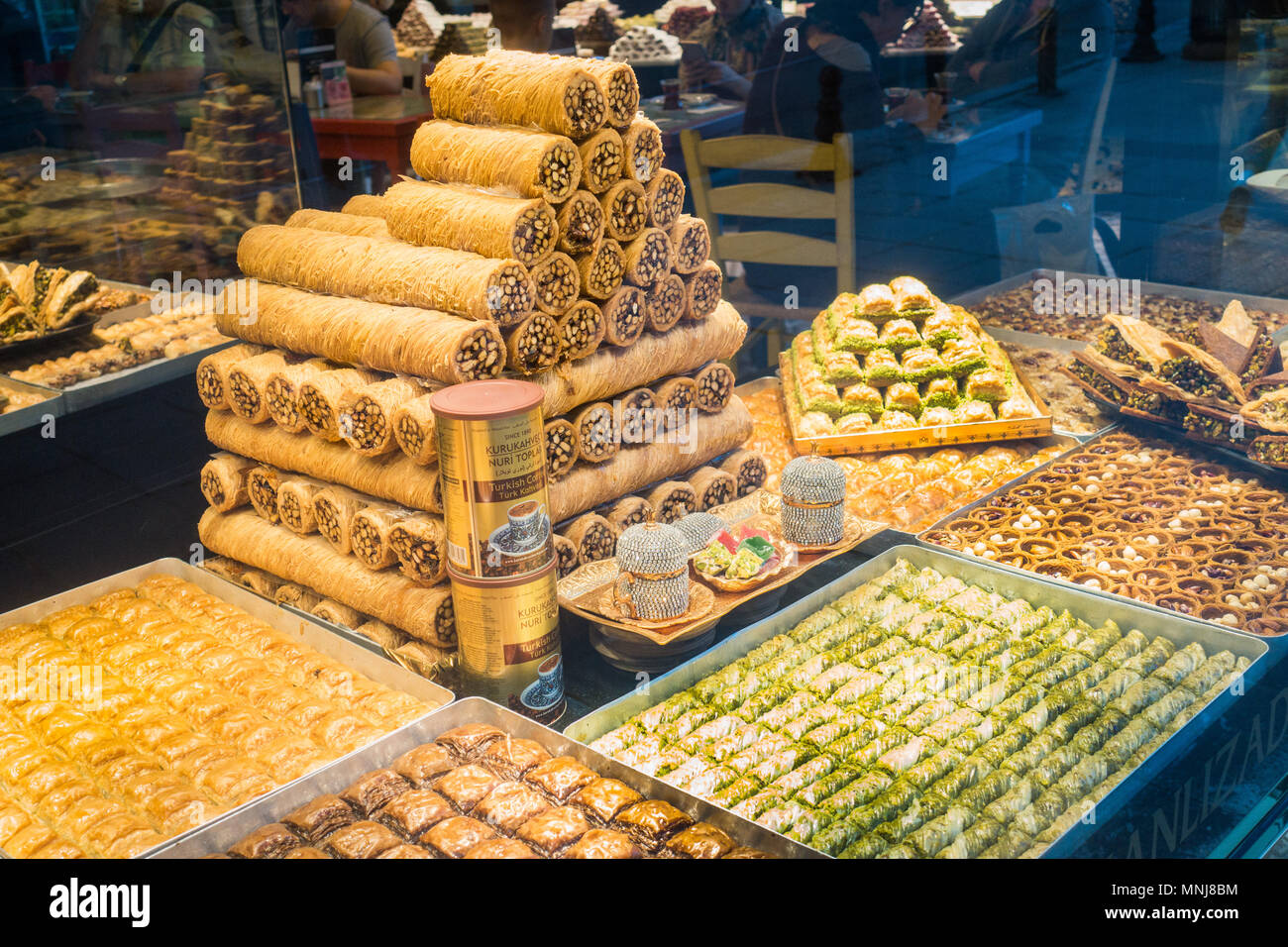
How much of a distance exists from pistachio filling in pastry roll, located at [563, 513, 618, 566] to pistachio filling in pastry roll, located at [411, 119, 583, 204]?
0.85m

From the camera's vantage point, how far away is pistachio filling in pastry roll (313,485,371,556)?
117 inches

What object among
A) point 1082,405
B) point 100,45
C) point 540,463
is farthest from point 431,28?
point 540,463

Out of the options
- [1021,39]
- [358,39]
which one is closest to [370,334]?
[1021,39]

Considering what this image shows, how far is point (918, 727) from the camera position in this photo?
2387 mm

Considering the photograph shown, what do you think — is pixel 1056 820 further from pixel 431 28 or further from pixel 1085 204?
pixel 431 28

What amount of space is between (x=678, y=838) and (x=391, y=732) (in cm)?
67

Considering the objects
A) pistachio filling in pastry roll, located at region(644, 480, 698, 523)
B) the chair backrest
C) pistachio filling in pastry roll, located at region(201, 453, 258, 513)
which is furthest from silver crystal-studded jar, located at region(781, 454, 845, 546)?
the chair backrest

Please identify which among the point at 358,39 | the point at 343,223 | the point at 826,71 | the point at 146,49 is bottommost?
the point at 343,223

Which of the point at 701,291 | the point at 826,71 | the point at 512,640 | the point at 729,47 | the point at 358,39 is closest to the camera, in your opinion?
the point at 512,640

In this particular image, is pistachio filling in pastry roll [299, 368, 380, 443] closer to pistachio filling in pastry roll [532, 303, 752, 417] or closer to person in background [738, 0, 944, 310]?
pistachio filling in pastry roll [532, 303, 752, 417]

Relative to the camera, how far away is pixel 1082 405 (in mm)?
4387

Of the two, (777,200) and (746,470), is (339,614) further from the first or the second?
(777,200)

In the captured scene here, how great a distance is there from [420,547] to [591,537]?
489 mm

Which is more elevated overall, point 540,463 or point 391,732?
point 540,463
